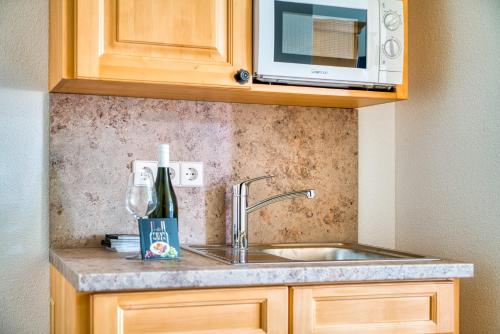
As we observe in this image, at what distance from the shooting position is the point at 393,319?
1.72 meters

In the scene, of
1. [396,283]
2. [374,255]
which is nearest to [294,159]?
[374,255]

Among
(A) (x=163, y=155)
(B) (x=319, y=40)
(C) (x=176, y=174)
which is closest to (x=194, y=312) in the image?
(A) (x=163, y=155)

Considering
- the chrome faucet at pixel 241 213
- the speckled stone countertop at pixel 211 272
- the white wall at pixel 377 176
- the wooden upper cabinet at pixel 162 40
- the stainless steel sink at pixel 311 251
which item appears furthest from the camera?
the white wall at pixel 377 176

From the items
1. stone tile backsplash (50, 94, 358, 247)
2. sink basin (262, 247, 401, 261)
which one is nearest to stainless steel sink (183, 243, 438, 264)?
sink basin (262, 247, 401, 261)

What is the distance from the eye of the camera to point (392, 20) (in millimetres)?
2096

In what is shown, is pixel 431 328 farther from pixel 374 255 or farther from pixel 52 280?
pixel 52 280

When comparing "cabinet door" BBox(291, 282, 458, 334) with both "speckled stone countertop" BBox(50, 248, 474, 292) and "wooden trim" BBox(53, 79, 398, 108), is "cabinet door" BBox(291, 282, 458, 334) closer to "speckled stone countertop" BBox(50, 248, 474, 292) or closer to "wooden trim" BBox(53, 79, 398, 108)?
"speckled stone countertop" BBox(50, 248, 474, 292)

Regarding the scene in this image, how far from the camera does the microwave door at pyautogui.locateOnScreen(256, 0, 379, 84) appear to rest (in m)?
1.94

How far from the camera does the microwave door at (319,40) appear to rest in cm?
194

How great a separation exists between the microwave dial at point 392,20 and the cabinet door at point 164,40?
450 mm

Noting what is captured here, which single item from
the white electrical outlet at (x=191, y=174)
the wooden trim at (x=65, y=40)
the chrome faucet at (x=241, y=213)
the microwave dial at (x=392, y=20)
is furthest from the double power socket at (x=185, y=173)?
the microwave dial at (x=392, y=20)

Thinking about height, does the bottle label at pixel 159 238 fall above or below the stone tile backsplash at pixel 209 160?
below

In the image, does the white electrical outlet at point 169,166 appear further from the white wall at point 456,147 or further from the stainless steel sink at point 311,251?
the white wall at point 456,147

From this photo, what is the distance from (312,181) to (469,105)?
609mm
